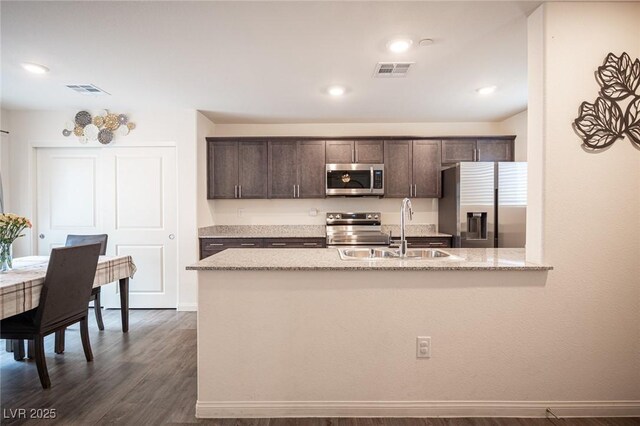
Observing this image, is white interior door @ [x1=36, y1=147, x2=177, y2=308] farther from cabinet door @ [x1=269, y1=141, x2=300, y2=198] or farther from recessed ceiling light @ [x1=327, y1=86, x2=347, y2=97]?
recessed ceiling light @ [x1=327, y1=86, x2=347, y2=97]

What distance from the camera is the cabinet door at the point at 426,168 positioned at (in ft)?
14.0

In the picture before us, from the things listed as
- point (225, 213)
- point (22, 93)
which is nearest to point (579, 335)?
point (225, 213)

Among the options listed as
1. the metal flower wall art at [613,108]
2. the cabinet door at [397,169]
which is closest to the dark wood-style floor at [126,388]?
the metal flower wall art at [613,108]

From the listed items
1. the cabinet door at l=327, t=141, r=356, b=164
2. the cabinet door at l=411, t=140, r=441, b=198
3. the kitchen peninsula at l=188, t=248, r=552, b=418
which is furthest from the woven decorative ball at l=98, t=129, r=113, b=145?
the cabinet door at l=411, t=140, r=441, b=198

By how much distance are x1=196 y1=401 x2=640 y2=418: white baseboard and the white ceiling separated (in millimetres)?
2290

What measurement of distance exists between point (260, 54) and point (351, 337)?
2.09 m

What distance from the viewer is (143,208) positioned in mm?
4027

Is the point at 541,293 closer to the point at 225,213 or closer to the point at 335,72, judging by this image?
the point at 335,72

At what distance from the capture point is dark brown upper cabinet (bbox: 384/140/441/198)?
428 centimetres

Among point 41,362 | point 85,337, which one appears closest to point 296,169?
point 85,337

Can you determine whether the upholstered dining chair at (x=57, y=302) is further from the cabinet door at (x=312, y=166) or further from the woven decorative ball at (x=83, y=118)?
the cabinet door at (x=312, y=166)

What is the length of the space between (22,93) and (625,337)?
17.6ft

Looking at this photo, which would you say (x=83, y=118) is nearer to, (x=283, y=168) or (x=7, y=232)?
(x=7, y=232)

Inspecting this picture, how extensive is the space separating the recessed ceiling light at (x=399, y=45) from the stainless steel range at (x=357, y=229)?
234cm
